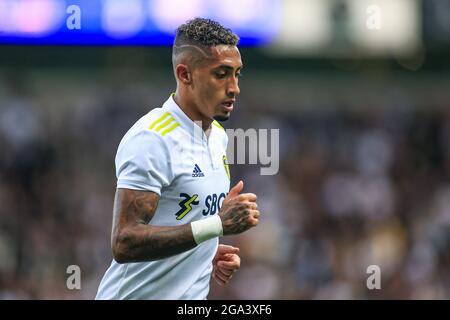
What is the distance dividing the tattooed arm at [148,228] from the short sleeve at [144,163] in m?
0.05

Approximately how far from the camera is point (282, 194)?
1291cm

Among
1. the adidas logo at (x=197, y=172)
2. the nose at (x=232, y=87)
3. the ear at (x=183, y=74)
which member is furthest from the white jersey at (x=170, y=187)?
the nose at (x=232, y=87)

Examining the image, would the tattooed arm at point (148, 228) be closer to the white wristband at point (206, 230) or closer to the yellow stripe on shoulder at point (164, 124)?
the white wristband at point (206, 230)

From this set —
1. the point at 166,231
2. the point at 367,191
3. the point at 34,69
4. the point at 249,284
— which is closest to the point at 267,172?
the point at 367,191

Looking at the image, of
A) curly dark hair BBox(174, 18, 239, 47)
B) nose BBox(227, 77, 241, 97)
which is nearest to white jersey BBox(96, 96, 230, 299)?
nose BBox(227, 77, 241, 97)

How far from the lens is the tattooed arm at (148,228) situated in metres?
4.72

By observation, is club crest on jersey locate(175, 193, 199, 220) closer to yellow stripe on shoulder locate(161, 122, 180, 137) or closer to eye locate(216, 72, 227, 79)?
yellow stripe on shoulder locate(161, 122, 180, 137)

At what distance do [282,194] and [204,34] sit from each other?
7842 millimetres

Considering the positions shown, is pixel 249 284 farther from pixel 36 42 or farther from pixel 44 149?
pixel 36 42

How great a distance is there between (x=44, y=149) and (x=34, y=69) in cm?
215

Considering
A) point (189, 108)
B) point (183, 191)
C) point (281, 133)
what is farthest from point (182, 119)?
point (281, 133)

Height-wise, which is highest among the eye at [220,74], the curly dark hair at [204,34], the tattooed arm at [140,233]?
the curly dark hair at [204,34]

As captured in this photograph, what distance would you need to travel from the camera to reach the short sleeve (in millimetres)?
4758

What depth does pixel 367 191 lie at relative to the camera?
13.1 meters
